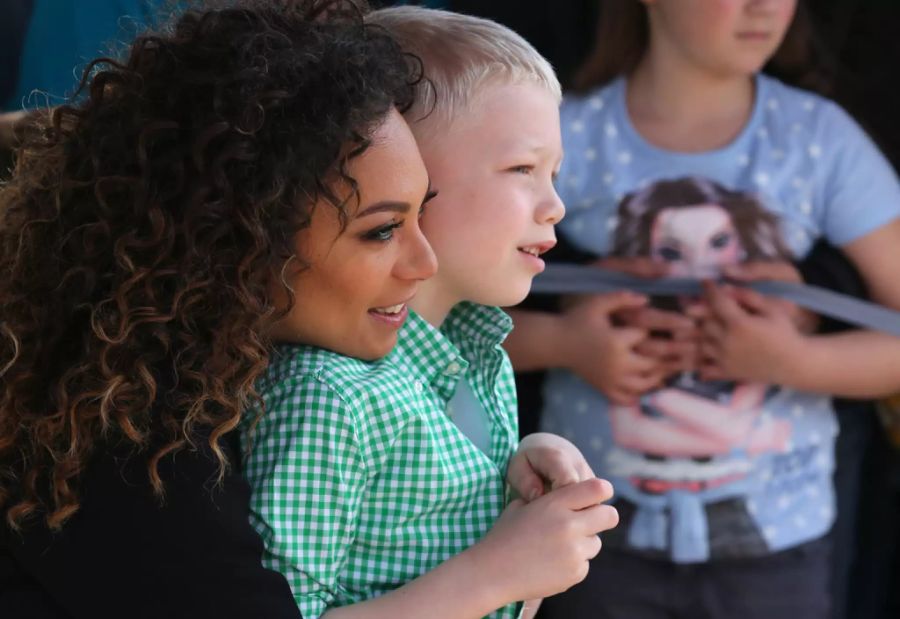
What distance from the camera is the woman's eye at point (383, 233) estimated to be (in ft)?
4.84

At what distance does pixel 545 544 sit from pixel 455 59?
0.62 metres

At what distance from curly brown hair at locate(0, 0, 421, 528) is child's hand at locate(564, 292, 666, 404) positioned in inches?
40.1

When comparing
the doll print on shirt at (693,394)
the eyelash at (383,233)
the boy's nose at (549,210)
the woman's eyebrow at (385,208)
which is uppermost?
the woman's eyebrow at (385,208)

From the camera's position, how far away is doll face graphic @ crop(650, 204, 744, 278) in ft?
7.87

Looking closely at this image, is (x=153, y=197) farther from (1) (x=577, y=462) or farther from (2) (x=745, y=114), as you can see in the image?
(2) (x=745, y=114)

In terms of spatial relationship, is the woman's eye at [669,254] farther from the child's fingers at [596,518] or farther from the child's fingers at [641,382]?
the child's fingers at [596,518]

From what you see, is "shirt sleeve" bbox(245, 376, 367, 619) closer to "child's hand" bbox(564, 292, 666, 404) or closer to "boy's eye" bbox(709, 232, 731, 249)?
"child's hand" bbox(564, 292, 666, 404)

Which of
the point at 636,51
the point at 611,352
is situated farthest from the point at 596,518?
the point at 636,51

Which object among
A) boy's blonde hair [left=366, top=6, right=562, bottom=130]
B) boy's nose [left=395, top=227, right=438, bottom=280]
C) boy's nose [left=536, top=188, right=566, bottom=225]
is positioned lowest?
boy's nose [left=536, top=188, right=566, bottom=225]

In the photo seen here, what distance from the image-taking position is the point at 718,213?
2.40 metres

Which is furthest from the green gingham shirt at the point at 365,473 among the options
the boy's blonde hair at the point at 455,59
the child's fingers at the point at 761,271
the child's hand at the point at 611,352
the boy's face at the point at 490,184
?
the child's fingers at the point at 761,271

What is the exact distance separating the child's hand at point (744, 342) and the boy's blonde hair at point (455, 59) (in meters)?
0.76

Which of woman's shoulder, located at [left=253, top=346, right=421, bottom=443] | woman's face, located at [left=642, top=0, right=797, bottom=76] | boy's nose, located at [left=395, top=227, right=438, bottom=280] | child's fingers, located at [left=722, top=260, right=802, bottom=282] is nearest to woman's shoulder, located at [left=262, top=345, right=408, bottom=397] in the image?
woman's shoulder, located at [left=253, top=346, right=421, bottom=443]

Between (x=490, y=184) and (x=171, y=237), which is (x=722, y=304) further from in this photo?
(x=171, y=237)
